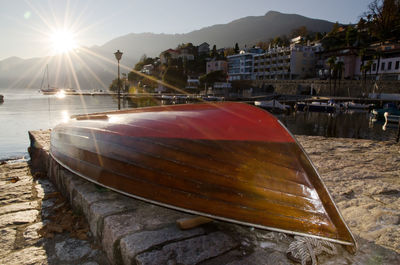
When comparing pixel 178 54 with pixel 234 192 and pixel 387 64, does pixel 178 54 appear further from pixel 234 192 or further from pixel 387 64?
pixel 234 192

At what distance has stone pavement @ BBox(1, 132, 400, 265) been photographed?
5.20 ft

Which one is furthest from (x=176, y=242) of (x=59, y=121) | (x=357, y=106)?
(x=357, y=106)

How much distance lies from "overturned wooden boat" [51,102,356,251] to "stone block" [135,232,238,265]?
0.17 meters

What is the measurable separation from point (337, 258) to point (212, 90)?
61.4 m

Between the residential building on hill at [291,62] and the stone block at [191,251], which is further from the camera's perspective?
the residential building on hill at [291,62]

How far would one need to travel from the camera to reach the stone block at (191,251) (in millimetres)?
1531

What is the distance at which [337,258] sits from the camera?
167 centimetres

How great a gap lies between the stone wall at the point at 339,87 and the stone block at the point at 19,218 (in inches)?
1947

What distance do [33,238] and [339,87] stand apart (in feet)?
173

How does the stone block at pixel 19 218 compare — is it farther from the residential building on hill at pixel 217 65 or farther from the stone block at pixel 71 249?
the residential building on hill at pixel 217 65

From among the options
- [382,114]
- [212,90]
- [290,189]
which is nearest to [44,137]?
[290,189]

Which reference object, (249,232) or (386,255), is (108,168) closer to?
(249,232)

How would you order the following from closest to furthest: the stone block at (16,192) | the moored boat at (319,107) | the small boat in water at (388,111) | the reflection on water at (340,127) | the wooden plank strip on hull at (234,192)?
the wooden plank strip on hull at (234,192) → the stone block at (16,192) → the reflection on water at (340,127) → the small boat in water at (388,111) → the moored boat at (319,107)

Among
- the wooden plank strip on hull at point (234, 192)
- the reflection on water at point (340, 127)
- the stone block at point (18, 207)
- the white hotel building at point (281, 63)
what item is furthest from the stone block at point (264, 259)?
the white hotel building at point (281, 63)
